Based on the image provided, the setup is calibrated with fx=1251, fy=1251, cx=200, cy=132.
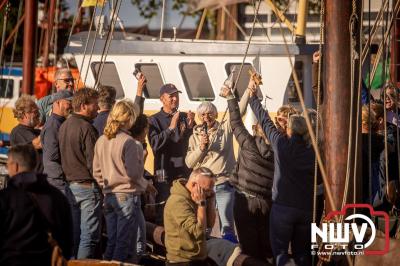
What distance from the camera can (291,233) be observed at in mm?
11414

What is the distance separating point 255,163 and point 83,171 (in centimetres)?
173

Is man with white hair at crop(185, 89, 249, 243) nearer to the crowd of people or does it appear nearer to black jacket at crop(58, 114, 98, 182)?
the crowd of people

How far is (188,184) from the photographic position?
1052cm

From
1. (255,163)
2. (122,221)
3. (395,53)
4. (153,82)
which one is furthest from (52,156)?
(395,53)

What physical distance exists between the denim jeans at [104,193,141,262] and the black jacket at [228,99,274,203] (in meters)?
1.29

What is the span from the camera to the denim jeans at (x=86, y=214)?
11.7m

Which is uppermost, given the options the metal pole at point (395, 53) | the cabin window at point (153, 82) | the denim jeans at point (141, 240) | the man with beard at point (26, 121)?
the metal pole at point (395, 53)

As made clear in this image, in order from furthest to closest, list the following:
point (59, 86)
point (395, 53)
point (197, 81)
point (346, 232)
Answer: point (395, 53) → point (197, 81) → point (59, 86) → point (346, 232)

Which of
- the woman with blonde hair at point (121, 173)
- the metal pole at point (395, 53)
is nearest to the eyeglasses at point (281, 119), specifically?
the woman with blonde hair at point (121, 173)

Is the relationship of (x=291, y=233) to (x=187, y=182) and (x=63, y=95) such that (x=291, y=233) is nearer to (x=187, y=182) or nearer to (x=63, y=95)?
(x=187, y=182)

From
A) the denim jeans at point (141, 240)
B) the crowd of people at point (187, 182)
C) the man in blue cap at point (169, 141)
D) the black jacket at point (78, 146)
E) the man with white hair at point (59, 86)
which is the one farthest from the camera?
the man with white hair at point (59, 86)

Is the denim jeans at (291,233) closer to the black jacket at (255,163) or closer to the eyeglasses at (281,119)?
the black jacket at (255,163)

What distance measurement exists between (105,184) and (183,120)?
9.22ft

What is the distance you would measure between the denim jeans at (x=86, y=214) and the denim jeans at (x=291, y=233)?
1.69 meters
